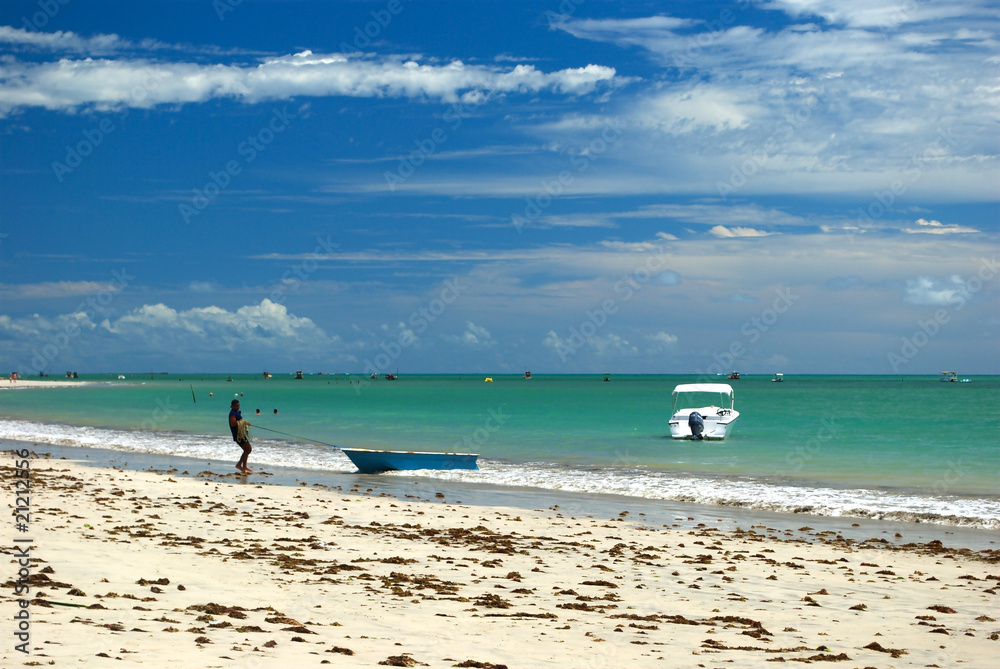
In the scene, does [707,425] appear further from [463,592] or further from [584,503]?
[463,592]

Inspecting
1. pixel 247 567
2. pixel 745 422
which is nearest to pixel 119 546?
pixel 247 567

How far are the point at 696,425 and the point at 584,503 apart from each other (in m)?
22.5

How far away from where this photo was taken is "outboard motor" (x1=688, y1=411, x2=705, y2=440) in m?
41.8

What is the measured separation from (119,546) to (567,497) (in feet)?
41.3

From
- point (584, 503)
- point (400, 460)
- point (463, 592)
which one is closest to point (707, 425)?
point (400, 460)

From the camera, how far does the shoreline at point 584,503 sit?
17094mm

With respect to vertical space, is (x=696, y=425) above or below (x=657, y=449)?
above

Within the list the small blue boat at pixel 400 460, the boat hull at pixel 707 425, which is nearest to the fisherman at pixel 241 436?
the small blue boat at pixel 400 460

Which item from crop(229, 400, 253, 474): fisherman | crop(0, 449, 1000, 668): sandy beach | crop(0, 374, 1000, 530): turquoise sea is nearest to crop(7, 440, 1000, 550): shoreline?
crop(229, 400, 253, 474): fisherman

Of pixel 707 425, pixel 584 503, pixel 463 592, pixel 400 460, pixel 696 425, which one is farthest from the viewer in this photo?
pixel 707 425

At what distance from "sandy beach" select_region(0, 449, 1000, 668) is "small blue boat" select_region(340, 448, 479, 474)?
9.72 metres

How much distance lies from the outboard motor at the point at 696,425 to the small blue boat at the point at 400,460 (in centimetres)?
1817

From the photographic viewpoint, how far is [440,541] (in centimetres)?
1394

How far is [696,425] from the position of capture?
1646 inches
